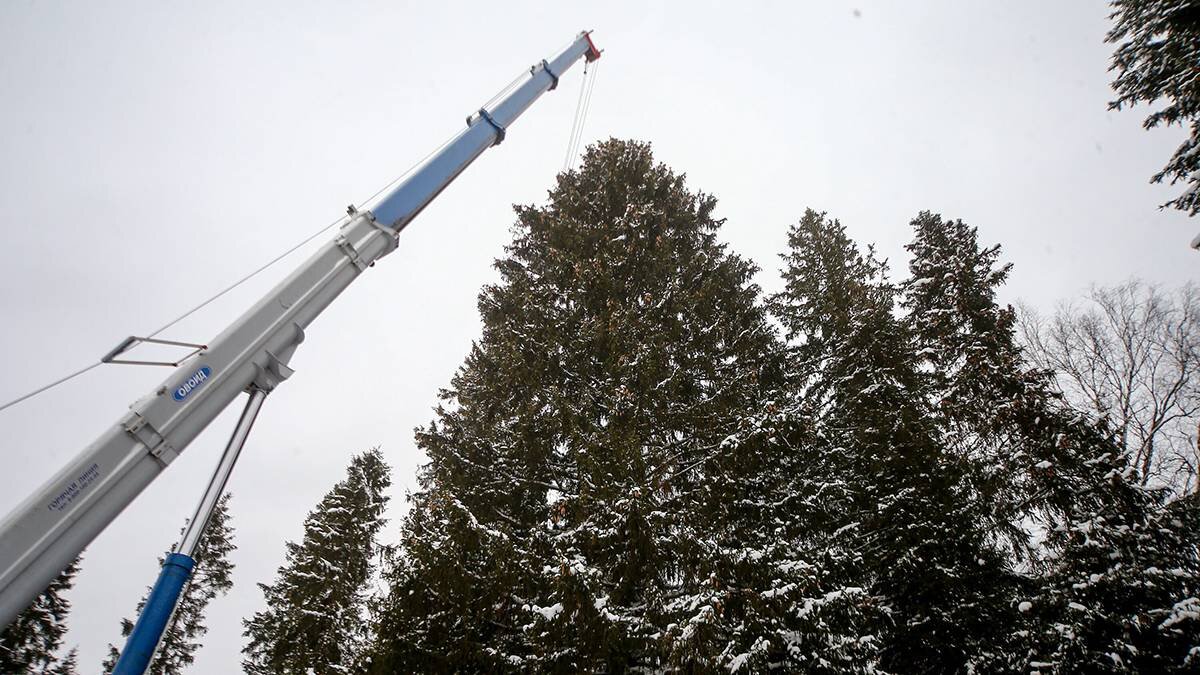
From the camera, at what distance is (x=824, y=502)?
7887mm

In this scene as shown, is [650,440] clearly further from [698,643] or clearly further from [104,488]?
[104,488]

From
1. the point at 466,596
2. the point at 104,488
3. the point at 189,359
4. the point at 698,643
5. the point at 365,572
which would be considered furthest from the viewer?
the point at 365,572

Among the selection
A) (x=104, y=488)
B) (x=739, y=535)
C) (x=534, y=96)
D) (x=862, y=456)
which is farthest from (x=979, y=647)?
(x=534, y=96)

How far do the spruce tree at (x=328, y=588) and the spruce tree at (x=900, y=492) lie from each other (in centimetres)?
1167

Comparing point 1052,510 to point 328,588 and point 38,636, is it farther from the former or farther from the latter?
point 38,636

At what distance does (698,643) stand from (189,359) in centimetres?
554

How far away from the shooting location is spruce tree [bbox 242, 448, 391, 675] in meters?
13.8

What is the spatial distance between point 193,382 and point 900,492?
1022cm

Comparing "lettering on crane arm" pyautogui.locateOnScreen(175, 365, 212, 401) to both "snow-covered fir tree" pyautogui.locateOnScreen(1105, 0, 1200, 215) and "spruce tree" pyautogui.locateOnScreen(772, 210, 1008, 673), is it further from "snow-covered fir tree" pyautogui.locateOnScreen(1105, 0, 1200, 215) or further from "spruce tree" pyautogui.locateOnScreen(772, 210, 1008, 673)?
"snow-covered fir tree" pyautogui.locateOnScreen(1105, 0, 1200, 215)

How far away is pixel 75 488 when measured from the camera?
3377mm

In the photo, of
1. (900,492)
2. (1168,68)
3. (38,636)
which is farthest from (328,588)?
(1168,68)

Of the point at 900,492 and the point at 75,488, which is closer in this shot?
the point at 75,488

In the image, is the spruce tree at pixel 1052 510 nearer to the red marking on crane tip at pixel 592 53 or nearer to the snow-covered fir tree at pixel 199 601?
the red marking on crane tip at pixel 592 53

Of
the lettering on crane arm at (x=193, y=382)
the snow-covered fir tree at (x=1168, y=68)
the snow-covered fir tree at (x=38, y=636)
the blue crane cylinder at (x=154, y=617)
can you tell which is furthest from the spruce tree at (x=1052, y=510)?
the snow-covered fir tree at (x=38, y=636)
